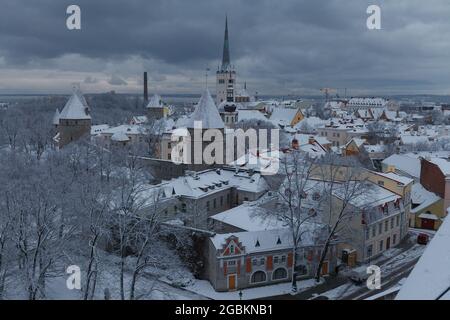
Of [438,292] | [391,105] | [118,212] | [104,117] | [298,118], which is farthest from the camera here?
[391,105]

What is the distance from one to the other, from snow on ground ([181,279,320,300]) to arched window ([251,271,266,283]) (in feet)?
1.44

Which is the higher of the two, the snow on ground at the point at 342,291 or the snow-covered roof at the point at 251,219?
the snow-covered roof at the point at 251,219

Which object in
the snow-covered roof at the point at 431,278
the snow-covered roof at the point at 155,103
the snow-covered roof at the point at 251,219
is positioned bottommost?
the snow-covered roof at the point at 251,219

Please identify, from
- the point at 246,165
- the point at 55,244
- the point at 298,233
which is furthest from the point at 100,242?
the point at 246,165

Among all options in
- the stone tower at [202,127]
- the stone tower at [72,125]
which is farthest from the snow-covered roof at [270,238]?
the stone tower at [72,125]

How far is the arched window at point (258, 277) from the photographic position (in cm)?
2481

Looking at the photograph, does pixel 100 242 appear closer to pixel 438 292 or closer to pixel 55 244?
pixel 55 244

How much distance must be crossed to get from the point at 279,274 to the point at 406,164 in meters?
25.2

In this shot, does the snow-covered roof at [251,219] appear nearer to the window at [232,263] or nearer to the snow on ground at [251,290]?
the window at [232,263]

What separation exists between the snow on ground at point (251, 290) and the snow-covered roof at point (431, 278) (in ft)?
47.2

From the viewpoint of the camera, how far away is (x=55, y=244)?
19891 millimetres

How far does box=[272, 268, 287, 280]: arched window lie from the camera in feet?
83.2

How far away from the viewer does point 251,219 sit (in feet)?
89.5

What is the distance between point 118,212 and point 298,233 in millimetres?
9829
